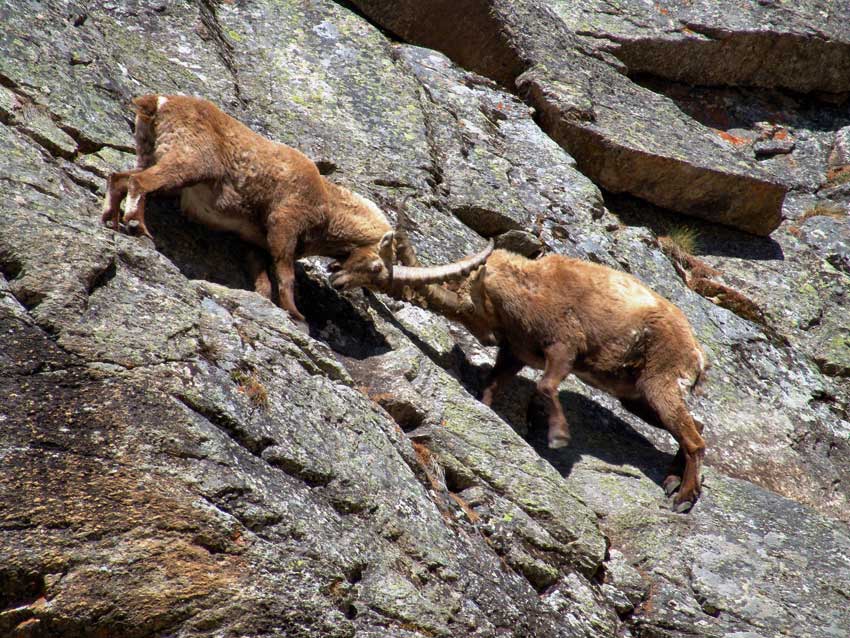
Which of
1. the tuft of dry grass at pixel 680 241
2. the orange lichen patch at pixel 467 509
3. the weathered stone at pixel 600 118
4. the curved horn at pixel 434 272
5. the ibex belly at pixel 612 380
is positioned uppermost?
the weathered stone at pixel 600 118

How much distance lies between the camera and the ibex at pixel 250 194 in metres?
Result: 6.70

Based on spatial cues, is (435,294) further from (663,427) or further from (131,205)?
(131,205)

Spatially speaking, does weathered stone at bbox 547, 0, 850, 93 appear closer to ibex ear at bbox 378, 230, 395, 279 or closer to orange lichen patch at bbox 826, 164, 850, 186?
orange lichen patch at bbox 826, 164, 850, 186

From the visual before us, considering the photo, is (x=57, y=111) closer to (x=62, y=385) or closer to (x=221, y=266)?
(x=221, y=266)

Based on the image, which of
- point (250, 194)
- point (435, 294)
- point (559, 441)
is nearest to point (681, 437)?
point (559, 441)

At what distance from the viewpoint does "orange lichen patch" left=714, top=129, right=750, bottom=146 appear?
14961mm

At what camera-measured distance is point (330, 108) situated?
10.4 metres

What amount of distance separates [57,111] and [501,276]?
13.9ft

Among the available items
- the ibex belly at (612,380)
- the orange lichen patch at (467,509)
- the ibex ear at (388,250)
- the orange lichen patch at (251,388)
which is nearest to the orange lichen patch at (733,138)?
the ibex belly at (612,380)

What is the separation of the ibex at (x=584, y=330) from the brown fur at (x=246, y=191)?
73cm

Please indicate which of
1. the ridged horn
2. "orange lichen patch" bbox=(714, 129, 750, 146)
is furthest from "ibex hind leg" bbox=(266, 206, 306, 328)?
"orange lichen patch" bbox=(714, 129, 750, 146)

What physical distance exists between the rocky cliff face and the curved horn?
1.42ft

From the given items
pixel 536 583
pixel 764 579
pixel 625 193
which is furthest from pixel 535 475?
pixel 625 193

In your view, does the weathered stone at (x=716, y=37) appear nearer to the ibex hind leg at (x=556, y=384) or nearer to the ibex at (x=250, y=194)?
the ibex hind leg at (x=556, y=384)
